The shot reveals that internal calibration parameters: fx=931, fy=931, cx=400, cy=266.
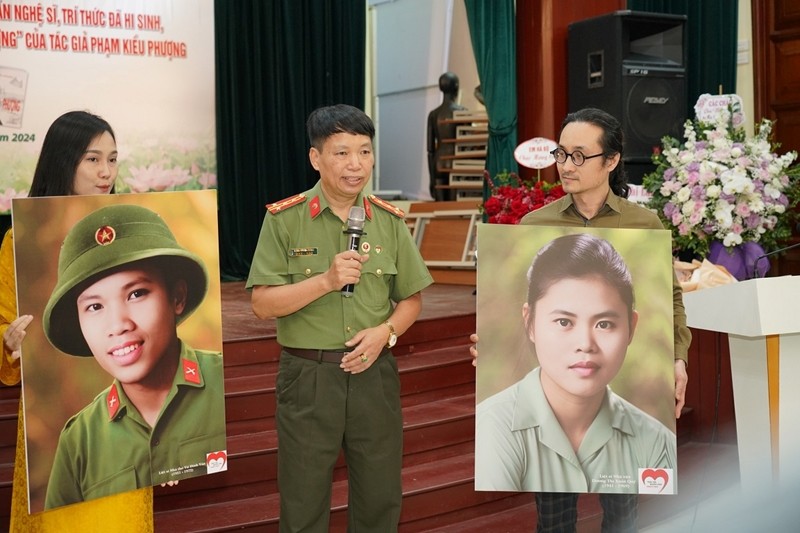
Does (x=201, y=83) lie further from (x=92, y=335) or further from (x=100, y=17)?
(x=92, y=335)

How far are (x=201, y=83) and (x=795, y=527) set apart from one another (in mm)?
6682

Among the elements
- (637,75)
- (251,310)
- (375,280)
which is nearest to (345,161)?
(375,280)

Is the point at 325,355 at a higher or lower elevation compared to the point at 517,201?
lower

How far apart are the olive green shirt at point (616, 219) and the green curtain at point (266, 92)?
203 inches

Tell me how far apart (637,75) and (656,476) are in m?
4.13

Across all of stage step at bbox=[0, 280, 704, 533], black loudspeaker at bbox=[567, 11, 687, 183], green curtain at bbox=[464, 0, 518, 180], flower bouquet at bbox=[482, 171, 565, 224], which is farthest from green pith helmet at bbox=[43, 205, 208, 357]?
green curtain at bbox=[464, 0, 518, 180]

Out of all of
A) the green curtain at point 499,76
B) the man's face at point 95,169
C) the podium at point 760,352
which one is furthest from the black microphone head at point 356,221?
the green curtain at point 499,76

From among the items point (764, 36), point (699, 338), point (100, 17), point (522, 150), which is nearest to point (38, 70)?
point (100, 17)

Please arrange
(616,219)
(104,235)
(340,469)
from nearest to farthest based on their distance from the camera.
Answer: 1. (104,235)
2. (616,219)
3. (340,469)

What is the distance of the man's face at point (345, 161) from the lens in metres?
2.25

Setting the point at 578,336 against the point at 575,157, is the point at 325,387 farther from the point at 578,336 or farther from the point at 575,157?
the point at 575,157

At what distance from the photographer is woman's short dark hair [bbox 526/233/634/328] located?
88.4 inches

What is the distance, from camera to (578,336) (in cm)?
224

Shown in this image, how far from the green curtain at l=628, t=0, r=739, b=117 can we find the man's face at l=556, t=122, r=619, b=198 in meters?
5.14
